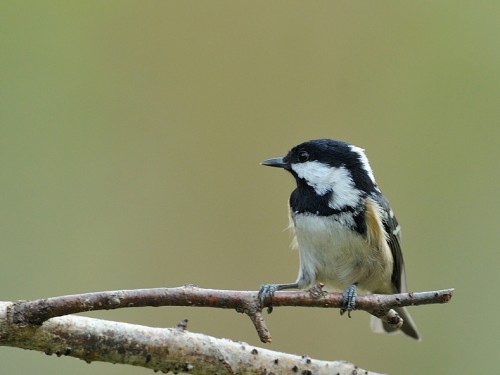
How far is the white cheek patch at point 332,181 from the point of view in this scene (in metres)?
3.19

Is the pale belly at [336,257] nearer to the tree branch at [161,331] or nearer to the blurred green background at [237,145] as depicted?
the tree branch at [161,331]

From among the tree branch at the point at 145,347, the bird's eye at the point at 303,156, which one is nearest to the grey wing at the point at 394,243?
the bird's eye at the point at 303,156

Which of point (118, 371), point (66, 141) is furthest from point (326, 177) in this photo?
point (66, 141)

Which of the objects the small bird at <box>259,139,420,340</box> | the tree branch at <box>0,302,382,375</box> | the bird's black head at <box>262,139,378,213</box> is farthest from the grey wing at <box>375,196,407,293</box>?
the tree branch at <box>0,302,382,375</box>

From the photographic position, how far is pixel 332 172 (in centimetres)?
326

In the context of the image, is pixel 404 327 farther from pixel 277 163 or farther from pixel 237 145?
pixel 237 145

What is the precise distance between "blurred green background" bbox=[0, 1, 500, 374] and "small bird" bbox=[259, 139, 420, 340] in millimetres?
1351

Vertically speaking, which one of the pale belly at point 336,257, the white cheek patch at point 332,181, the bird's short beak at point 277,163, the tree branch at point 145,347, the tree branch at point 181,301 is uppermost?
the bird's short beak at point 277,163

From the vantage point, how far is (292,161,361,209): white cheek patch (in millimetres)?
3185

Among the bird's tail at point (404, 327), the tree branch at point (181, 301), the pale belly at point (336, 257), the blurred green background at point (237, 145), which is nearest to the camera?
the tree branch at point (181, 301)

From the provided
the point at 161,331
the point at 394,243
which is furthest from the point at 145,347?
the point at 394,243

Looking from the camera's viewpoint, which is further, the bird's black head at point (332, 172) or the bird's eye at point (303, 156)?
the bird's eye at point (303, 156)

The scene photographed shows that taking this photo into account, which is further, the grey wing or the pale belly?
the grey wing

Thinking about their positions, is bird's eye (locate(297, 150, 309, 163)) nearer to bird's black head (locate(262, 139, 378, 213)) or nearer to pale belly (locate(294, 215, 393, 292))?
bird's black head (locate(262, 139, 378, 213))
